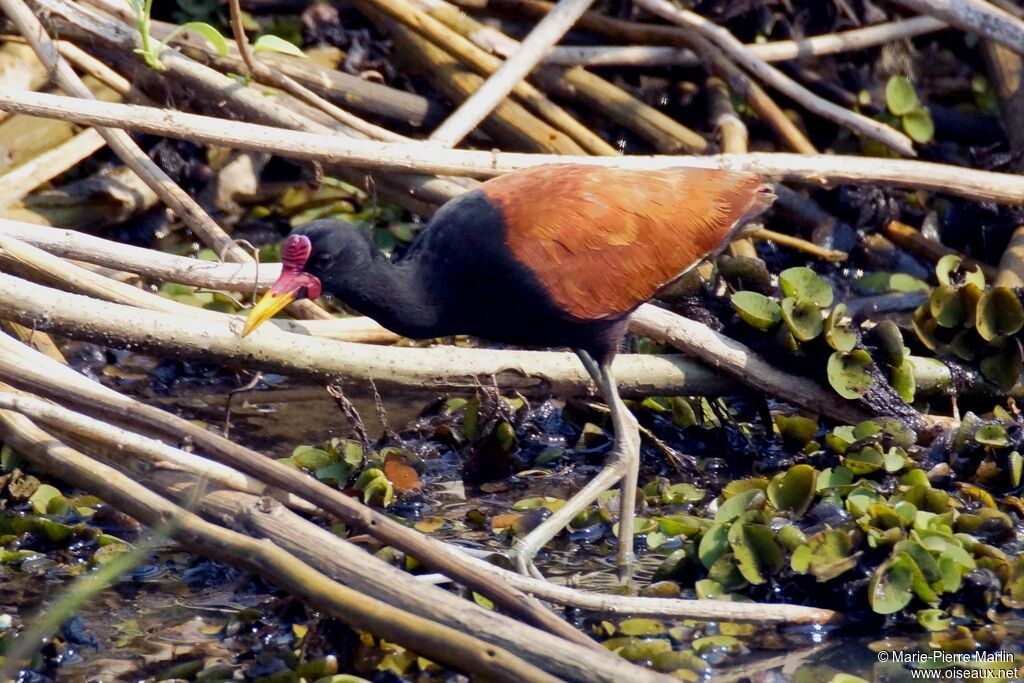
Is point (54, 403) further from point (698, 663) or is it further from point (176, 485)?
point (698, 663)

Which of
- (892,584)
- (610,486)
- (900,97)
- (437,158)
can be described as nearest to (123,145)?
(437,158)

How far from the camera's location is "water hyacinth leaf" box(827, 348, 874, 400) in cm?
471

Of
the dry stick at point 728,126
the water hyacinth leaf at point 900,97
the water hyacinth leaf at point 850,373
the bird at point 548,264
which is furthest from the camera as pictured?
the water hyacinth leaf at point 900,97

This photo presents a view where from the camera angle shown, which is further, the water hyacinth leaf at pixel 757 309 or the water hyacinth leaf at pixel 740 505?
the water hyacinth leaf at pixel 757 309

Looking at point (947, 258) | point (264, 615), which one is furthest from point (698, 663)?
point (947, 258)

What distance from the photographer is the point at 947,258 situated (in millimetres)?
5184

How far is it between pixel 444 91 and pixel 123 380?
2.02m

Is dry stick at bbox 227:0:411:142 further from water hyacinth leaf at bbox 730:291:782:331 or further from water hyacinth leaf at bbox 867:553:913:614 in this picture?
water hyacinth leaf at bbox 867:553:913:614

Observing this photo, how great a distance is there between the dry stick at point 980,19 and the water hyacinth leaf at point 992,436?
1.61 meters

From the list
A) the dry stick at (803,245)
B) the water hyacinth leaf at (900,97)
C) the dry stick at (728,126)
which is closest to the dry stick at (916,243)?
the dry stick at (803,245)

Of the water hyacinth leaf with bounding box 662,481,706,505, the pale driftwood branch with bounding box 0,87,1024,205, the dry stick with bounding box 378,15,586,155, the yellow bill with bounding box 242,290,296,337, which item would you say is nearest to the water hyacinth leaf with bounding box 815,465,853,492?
the water hyacinth leaf with bounding box 662,481,706,505

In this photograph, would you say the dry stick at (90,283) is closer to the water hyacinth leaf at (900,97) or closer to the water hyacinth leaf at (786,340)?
the water hyacinth leaf at (786,340)

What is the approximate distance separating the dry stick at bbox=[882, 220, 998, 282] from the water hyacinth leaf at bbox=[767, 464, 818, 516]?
7.33ft

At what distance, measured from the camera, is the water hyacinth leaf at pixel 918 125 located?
6492 millimetres
